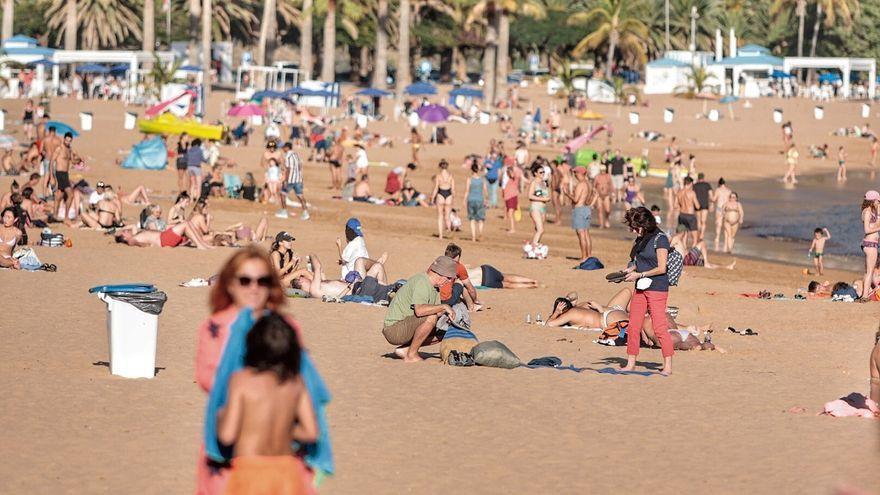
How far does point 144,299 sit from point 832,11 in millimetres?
73547

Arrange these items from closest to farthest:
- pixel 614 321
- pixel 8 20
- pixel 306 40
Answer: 1. pixel 614 321
2. pixel 306 40
3. pixel 8 20

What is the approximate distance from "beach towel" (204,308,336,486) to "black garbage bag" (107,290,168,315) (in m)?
5.72

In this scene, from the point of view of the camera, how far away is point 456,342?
1231cm

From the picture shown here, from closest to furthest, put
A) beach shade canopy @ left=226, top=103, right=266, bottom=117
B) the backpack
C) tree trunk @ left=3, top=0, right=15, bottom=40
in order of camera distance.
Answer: the backpack < beach shade canopy @ left=226, top=103, right=266, bottom=117 < tree trunk @ left=3, top=0, right=15, bottom=40

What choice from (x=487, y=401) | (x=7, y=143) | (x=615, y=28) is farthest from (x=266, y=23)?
(x=487, y=401)

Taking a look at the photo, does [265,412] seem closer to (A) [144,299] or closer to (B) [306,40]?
(A) [144,299]

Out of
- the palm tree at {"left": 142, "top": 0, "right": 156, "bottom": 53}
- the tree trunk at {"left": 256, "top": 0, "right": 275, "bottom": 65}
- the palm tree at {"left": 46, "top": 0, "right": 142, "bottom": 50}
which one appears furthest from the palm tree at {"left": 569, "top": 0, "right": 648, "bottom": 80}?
the palm tree at {"left": 46, "top": 0, "right": 142, "bottom": 50}

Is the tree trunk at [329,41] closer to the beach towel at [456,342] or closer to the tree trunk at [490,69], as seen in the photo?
the tree trunk at [490,69]

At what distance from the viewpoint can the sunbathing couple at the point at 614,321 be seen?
1354cm

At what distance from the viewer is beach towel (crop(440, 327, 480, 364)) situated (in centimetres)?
1223

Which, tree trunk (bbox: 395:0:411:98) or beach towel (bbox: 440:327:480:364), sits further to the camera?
tree trunk (bbox: 395:0:411:98)

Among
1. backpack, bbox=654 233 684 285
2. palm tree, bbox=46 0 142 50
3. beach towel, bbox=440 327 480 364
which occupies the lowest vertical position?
beach towel, bbox=440 327 480 364

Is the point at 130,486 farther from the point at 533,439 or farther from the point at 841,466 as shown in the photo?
the point at 841,466

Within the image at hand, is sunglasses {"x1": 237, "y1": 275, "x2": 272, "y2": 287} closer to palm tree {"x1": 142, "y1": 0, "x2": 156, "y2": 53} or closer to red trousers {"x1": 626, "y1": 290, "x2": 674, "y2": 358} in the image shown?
red trousers {"x1": 626, "y1": 290, "x2": 674, "y2": 358}
